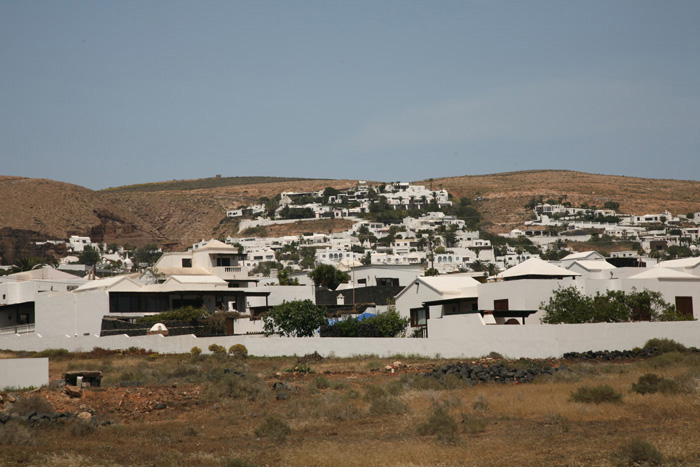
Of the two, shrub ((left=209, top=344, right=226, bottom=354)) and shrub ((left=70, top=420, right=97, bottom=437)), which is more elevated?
shrub ((left=209, top=344, right=226, bottom=354))

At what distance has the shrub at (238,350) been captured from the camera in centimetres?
4784

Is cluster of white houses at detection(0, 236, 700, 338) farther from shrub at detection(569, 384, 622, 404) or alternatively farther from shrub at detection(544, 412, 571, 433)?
shrub at detection(544, 412, 571, 433)

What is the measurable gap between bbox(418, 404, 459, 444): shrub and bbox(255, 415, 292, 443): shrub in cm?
383

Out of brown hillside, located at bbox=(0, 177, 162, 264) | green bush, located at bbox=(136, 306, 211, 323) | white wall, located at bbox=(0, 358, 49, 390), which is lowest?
white wall, located at bbox=(0, 358, 49, 390)

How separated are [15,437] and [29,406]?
464 centimetres

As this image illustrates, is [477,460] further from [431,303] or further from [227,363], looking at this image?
[431,303]

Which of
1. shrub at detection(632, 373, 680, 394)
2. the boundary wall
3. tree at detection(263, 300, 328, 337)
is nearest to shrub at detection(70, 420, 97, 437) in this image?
shrub at detection(632, 373, 680, 394)

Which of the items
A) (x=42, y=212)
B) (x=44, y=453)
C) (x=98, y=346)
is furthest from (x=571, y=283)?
(x=42, y=212)

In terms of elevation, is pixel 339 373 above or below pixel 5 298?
below

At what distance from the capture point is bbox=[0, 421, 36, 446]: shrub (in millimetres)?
20781

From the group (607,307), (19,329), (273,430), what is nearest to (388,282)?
(19,329)

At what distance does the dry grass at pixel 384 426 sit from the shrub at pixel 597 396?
0.43 m

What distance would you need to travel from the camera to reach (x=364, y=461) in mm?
17844

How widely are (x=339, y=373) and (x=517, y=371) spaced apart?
9231 millimetres
